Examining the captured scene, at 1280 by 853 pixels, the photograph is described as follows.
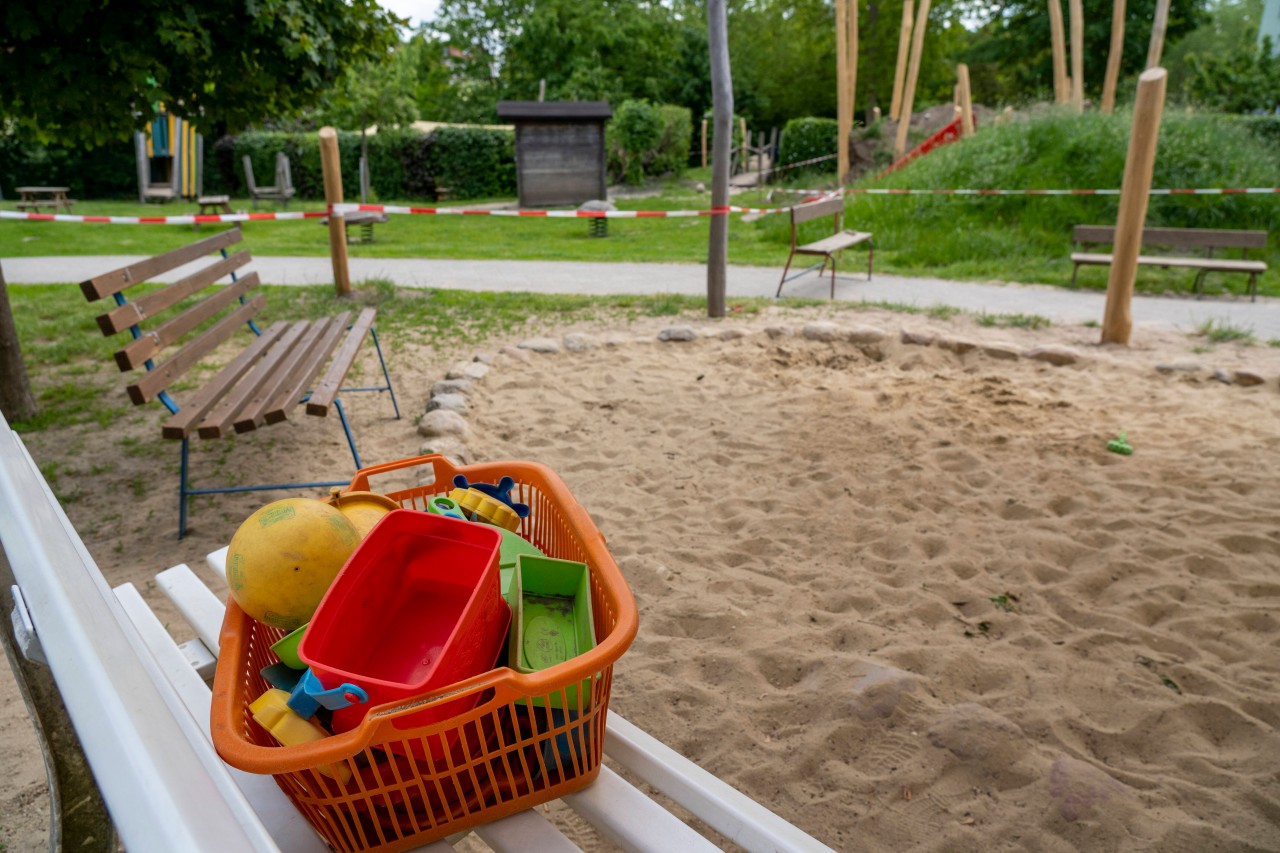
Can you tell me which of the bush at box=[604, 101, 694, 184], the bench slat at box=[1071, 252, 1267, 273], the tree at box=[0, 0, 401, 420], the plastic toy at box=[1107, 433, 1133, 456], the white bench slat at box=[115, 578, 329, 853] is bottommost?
the plastic toy at box=[1107, 433, 1133, 456]

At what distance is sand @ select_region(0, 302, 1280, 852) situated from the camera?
212 centimetres

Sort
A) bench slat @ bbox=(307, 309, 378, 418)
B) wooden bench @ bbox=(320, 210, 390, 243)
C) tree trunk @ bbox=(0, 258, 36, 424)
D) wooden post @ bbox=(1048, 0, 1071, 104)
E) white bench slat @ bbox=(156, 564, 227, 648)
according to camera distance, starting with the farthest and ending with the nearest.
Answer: wooden post @ bbox=(1048, 0, 1071, 104) < wooden bench @ bbox=(320, 210, 390, 243) < tree trunk @ bbox=(0, 258, 36, 424) < bench slat @ bbox=(307, 309, 378, 418) < white bench slat @ bbox=(156, 564, 227, 648)

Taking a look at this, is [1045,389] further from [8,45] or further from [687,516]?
[8,45]

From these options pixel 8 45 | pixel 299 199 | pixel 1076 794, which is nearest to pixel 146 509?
pixel 8 45

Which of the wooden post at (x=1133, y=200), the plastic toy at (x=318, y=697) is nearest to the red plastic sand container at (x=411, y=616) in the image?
the plastic toy at (x=318, y=697)

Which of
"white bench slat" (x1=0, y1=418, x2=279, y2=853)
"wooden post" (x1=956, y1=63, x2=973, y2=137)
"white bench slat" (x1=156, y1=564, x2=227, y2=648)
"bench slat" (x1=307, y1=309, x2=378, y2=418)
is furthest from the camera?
"wooden post" (x1=956, y1=63, x2=973, y2=137)

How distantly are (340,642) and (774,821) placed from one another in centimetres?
79

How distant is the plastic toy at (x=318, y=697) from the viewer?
4.02 feet

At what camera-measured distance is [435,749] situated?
1.33m

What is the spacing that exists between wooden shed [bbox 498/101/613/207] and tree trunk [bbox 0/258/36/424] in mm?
13634

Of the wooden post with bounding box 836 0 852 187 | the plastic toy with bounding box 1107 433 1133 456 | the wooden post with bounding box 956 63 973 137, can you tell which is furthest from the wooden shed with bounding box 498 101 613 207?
the plastic toy with bounding box 1107 433 1133 456

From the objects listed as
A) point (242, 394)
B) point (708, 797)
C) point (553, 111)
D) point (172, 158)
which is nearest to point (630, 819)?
point (708, 797)

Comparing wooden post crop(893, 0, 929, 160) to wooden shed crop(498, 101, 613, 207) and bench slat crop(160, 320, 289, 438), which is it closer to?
wooden shed crop(498, 101, 613, 207)

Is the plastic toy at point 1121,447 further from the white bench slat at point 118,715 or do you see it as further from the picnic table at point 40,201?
the picnic table at point 40,201
